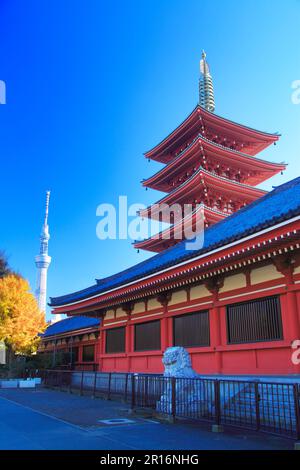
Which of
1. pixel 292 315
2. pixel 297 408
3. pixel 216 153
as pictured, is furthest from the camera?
pixel 216 153

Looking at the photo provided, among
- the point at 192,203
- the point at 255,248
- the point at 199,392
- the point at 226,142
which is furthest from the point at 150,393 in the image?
the point at 226,142

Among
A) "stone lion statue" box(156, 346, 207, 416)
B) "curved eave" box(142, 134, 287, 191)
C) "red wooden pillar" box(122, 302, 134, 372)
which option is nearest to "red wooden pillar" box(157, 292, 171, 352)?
"red wooden pillar" box(122, 302, 134, 372)

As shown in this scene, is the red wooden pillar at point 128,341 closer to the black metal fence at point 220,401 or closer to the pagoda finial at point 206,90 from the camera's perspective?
the black metal fence at point 220,401

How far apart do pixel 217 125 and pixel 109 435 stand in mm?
22199

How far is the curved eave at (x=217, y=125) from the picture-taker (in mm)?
24812

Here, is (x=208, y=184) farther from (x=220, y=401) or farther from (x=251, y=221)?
(x=220, y=401)

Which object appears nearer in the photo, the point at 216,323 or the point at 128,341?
the point at 216,323

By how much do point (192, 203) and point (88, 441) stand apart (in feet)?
67.1

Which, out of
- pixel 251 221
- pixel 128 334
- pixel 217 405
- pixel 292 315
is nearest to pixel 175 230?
pixel 128 334

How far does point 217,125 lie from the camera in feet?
84.7

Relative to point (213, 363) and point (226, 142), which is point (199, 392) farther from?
point (226, 142)

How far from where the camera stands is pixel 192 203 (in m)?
26.0

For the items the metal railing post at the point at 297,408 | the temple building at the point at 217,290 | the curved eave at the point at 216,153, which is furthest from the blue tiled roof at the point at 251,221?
the curved eave at the point at 216,153

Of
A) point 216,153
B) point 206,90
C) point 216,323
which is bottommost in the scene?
point 216,323
